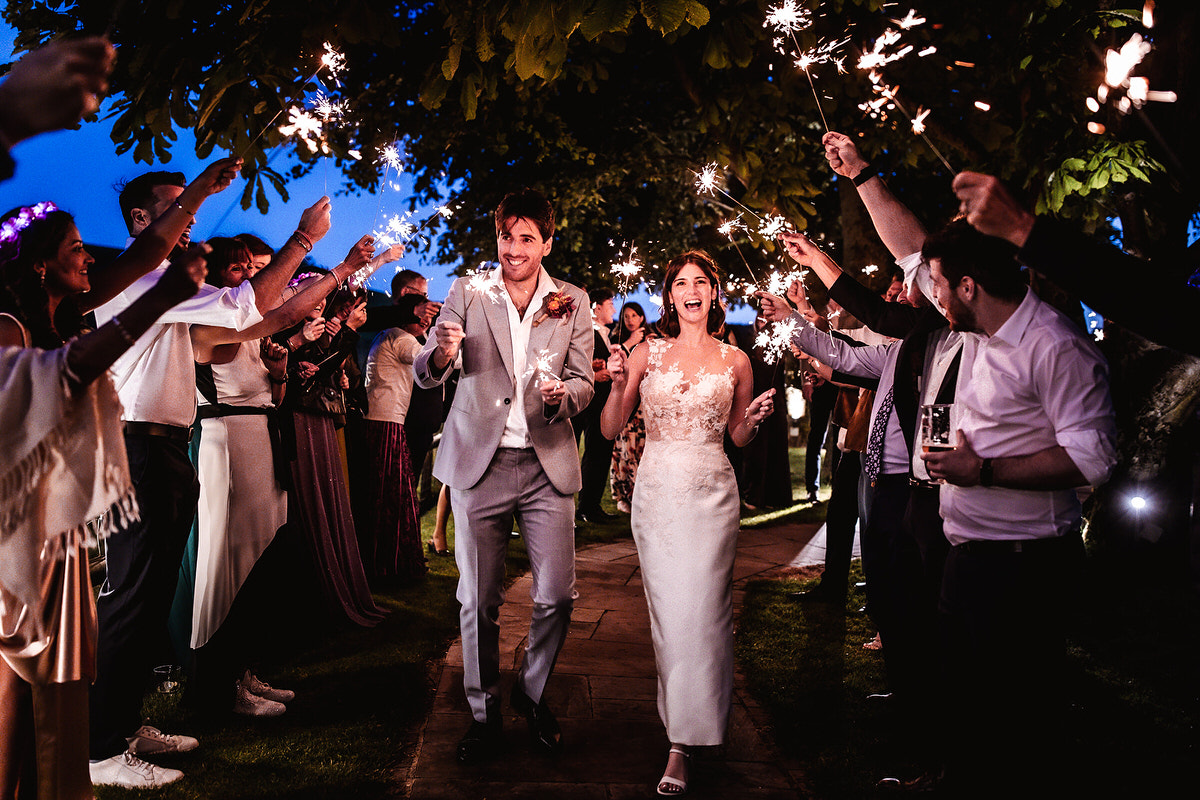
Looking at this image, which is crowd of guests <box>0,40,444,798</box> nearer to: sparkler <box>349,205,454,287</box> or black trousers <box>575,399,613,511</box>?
sparkler <box>349,205,454,287</box>

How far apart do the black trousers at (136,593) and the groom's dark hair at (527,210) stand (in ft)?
6.02

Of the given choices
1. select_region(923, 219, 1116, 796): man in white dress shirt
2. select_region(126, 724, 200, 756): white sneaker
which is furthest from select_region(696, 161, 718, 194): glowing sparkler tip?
select_region(126, 724, 200, 756): white sneaker

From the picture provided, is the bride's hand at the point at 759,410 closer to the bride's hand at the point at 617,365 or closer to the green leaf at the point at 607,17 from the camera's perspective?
the bride's hand at the point at 617,365

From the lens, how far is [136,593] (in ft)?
11.5

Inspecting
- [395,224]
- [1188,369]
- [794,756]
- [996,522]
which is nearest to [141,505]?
[395,224]

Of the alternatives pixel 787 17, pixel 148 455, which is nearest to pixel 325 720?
pixel 148 455

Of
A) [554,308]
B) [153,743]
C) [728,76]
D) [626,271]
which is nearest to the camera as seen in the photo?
[153,743]

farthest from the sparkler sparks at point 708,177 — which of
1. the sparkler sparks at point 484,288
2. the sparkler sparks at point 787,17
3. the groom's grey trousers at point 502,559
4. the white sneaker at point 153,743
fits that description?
the white sneaker at point 153,743

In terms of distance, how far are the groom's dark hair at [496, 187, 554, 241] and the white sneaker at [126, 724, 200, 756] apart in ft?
9.12

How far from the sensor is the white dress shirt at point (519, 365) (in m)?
3.94

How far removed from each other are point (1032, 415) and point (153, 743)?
12.5 ft

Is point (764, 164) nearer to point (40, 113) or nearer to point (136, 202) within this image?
point (136, 202)

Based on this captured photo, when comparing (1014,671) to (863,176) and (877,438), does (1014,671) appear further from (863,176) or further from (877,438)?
(863,176)

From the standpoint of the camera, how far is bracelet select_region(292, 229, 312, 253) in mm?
3492
